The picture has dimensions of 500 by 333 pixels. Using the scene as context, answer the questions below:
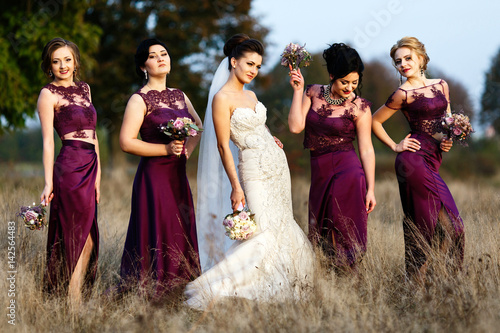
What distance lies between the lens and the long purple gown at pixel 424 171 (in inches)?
195

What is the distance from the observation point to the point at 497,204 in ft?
21.0

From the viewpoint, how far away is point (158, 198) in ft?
16.0

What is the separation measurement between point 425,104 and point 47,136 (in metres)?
3.51

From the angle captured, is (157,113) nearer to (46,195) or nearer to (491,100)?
(46,195)

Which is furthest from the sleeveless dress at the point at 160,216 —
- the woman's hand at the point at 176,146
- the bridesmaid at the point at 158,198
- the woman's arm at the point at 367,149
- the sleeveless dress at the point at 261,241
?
the woman's arm at the point at 367,149

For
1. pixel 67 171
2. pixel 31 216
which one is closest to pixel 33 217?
pixel 31 216

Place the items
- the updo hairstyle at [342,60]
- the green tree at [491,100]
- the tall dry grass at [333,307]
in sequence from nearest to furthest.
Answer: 1. the tall dry grass at [333,307]
2. the updo hairstyle at [342,60]
3. the green tree at [491,100]

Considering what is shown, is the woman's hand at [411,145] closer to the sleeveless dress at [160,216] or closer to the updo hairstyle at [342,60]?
the updo hairstyle at [342,60]

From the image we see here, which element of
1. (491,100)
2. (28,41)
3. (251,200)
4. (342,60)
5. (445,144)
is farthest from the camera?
(491,100)

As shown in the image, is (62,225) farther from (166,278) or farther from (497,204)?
(497,204)

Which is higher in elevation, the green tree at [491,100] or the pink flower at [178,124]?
the green tree at [491,100]

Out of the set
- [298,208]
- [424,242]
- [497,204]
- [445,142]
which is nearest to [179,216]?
[424,242]

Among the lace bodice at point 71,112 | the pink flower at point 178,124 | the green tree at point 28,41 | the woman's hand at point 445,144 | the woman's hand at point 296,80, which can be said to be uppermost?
the green tree at point 28,41

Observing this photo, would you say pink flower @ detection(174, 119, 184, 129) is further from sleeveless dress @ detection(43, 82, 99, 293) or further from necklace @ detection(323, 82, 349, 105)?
necklace @ detection(323, 82, 349, 105)
